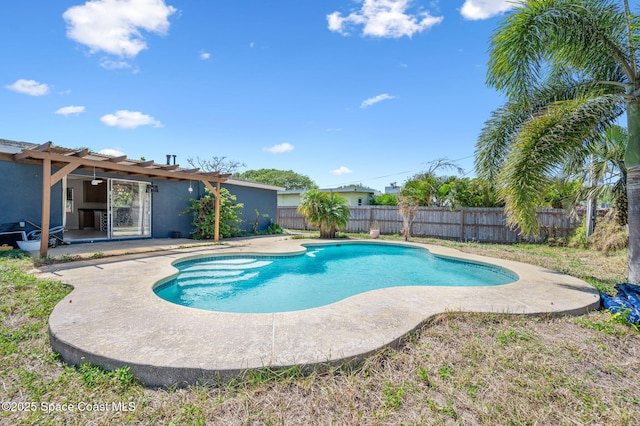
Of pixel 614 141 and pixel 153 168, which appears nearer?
pixel 614 141

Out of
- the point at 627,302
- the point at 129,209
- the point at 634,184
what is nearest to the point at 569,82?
the point at 634,184

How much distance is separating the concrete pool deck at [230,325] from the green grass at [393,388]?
11cm

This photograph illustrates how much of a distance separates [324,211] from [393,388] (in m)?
11.3

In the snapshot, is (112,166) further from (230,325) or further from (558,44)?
(558,44)

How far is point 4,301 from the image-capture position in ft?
13.2

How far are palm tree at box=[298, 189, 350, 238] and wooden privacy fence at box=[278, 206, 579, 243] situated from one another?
407 centimetres

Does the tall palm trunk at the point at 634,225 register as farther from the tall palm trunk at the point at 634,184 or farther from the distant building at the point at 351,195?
the distant building at the point at 351,195

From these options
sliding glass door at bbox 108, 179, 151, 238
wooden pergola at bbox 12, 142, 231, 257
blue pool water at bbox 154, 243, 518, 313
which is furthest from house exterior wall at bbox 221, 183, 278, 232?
blue pool water at bbox 154, 243, 518, 313

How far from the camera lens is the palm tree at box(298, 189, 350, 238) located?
13555 millimetres

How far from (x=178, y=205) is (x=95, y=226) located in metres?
5.97

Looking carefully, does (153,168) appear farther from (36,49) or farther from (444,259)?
(444,259)

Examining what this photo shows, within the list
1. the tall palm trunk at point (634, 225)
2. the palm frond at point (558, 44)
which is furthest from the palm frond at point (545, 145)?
the tall palm trunk at point (634, 225)

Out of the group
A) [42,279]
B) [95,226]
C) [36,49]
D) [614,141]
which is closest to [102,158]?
[42,279]

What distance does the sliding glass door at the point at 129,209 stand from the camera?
36.1 feet
